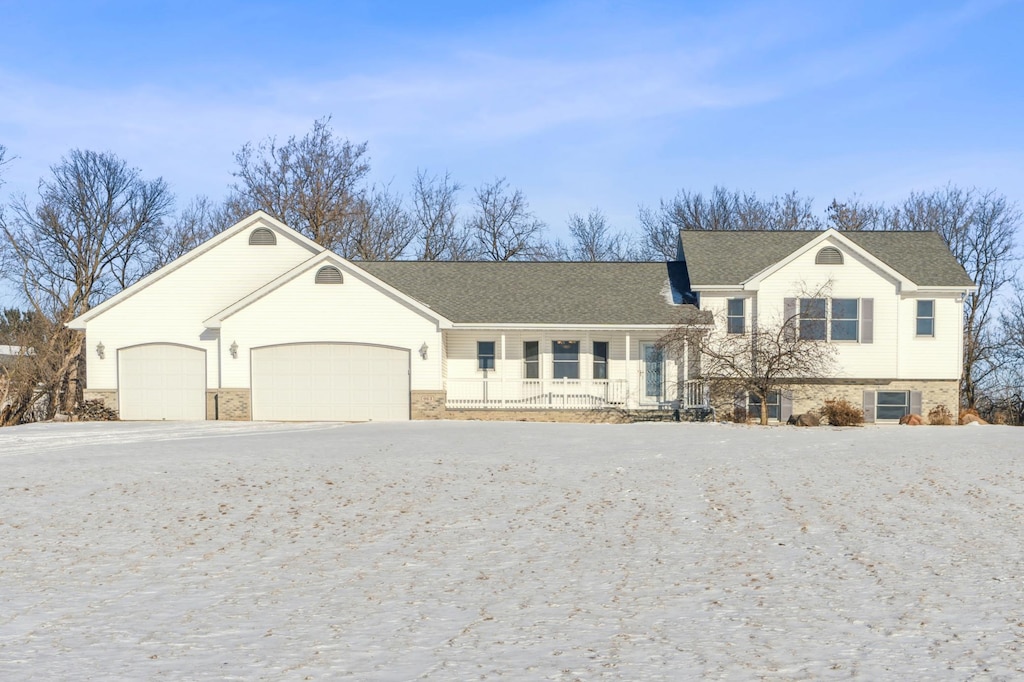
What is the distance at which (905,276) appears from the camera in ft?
101

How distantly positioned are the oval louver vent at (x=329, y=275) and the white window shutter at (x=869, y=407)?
57.3 ft

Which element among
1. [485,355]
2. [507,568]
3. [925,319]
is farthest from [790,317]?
[507,568]

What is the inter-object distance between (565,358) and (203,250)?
12279mm

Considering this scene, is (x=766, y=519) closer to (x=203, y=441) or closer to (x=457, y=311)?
(x=203, y=441)

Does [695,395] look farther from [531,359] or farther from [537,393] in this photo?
[531,359]

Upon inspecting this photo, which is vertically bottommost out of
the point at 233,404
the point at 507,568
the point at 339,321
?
the point at 507,568

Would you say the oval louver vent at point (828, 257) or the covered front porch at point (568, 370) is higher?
the oval louver vent at point (828, 257)

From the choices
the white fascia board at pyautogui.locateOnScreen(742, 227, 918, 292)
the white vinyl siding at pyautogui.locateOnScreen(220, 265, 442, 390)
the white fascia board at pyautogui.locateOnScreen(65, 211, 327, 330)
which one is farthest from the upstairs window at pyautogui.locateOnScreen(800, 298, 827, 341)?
the white fascia board at pyautogui.locateOnScreen(65, 211, 327, 330)

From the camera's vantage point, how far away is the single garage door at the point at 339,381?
29.1 meters

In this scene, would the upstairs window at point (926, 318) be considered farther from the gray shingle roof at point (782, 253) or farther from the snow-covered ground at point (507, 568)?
the snow-covered ground at point (507, 568)

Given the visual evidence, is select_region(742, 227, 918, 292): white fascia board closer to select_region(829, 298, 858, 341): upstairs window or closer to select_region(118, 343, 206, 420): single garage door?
select_region(829, 298, 858, 341): upstairs window

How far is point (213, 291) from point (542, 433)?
12420 mm

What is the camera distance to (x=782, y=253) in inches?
1291

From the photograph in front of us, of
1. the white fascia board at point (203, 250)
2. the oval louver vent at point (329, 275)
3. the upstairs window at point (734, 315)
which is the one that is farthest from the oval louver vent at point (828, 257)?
the white fascia board at point (203, 250)
